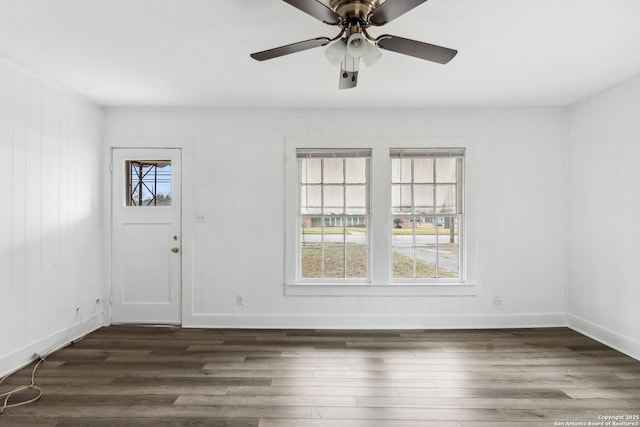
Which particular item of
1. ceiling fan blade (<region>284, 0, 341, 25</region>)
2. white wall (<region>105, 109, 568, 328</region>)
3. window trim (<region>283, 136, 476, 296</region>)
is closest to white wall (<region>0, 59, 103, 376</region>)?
white wall (<region>105, 109, 568, 328</region>)

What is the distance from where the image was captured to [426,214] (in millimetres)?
4270

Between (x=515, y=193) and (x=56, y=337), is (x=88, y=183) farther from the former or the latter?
(x=515, y=193)

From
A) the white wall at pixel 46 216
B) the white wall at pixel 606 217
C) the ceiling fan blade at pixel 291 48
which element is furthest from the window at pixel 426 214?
the white wall at pixel 46 216

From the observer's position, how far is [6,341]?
9.57ft

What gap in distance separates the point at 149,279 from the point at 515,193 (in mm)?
4418

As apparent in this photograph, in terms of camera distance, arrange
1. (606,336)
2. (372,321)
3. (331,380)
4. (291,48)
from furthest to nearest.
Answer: (372,321) < (606,336) < (331,380) < (291,48)

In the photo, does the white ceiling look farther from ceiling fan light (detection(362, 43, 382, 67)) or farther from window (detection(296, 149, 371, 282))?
window (detection(296, 149, 371, 282))

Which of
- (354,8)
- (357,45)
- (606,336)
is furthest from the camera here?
(606,336)

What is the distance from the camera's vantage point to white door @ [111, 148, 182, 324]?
4.21 m

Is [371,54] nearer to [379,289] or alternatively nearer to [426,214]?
[426,214]

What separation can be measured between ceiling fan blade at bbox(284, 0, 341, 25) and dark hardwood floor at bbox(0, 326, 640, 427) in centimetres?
236

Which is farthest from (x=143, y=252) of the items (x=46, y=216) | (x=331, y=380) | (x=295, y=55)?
(x=295, y=55)

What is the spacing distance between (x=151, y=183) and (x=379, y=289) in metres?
2.97

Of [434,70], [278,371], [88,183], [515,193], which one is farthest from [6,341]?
[515,193]
